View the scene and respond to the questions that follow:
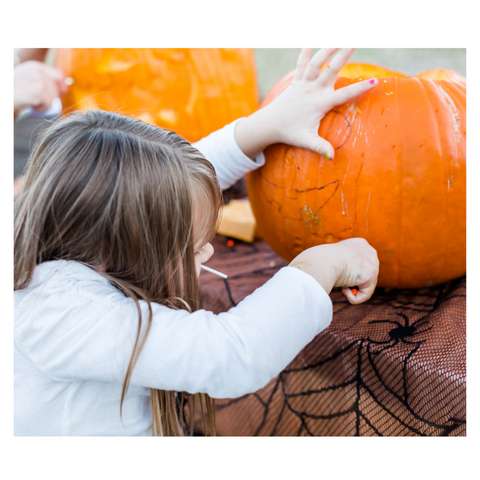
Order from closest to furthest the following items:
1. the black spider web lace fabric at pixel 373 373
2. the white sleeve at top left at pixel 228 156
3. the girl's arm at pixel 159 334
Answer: the girl's arm at pixel 159 334 → the black spider web lace fabric at pixel 373 373 → the white sleeve at top left at pixel 228 156

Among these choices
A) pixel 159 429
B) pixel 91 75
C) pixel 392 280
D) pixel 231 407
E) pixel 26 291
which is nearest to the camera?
pixel 26 291

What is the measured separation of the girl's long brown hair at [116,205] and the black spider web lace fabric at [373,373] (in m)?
0.31

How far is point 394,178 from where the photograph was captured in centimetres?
69

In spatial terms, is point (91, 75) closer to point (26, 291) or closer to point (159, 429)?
point (26, 291)

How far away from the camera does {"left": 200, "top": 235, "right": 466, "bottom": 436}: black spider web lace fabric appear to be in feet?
1.92

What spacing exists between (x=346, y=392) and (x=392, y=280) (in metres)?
0.23

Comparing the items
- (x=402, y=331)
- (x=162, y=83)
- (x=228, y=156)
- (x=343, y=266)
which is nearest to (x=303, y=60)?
(x=228, y=156)

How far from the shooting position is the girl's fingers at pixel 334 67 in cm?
66

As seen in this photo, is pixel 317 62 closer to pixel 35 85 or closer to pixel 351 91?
pixel 351 91

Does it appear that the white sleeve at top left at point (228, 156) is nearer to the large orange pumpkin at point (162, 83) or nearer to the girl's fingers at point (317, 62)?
A: the girl's fingers at point (317, 62)

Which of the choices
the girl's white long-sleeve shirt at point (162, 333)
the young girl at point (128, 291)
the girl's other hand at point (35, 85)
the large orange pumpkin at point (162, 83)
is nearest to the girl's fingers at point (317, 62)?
the young girl at point (128, 291)

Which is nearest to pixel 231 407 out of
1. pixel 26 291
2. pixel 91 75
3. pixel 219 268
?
pixel 219 268

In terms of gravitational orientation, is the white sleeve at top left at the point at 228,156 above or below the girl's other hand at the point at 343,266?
above
